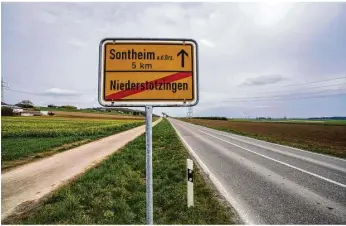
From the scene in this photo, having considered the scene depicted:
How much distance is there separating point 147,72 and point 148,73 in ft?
0.05

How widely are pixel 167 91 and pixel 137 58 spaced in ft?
1.57

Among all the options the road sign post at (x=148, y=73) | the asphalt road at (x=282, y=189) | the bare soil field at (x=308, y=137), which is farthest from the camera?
the bare soil field at (x=308, y=137)

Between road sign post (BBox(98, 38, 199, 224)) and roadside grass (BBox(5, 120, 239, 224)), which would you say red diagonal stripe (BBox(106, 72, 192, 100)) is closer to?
road sign post (BBox(98, 38, 199, 224))

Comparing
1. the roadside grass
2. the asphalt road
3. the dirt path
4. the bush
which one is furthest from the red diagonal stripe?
the bush

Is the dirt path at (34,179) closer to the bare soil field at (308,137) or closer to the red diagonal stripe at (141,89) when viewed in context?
the red diagonal stripe at (141,89)

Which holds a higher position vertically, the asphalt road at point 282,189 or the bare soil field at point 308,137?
the bare soil field at point 308,137

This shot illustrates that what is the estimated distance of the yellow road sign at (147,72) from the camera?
3082mm

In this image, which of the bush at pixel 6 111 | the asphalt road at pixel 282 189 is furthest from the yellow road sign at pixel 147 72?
the bush at pixel 6 111

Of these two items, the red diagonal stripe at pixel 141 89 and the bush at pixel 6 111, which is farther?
the bush at pixel 6 111

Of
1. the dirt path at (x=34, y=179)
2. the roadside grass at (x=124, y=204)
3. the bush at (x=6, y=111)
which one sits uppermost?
the bush at (x=6, y=111)

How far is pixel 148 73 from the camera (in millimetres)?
3113

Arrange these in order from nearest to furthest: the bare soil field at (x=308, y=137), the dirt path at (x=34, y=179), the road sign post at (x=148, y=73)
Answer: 1. the road sign post at (x=148, y=73)
2. the dirt path at (x=34, y=179)
3. the bare soil field at (x=308, y=137)

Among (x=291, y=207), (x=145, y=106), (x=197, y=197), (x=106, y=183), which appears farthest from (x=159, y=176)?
(x=145, y=106)

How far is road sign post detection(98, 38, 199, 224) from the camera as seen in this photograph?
3080mm
